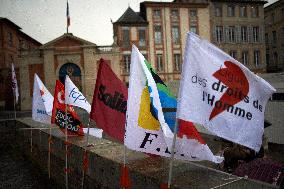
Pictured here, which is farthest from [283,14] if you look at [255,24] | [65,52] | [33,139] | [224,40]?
[33,139]

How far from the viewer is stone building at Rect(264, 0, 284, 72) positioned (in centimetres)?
4994

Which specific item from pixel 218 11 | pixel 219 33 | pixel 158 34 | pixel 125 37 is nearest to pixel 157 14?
pixel 158 34

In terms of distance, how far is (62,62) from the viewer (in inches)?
1412

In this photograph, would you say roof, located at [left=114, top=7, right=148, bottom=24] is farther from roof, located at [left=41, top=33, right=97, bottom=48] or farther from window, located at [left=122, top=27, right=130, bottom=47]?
roof, located at [left=41, top=33, right=97, bottom=48]

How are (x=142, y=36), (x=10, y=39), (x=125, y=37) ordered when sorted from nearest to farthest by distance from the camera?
(x=125, y=37), (x=142, y=36), (x=10, y=39)

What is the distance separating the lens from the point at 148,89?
4.61 metres

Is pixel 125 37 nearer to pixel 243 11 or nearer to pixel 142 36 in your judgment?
pixel 142 36

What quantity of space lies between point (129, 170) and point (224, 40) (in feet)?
141

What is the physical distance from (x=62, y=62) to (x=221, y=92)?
3406 centimetres

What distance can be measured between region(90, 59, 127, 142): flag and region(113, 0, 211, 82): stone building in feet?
112

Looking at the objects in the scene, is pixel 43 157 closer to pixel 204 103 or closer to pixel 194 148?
pixel 194 148

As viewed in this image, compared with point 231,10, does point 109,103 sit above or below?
below

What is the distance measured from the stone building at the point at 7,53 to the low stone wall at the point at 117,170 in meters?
29.9

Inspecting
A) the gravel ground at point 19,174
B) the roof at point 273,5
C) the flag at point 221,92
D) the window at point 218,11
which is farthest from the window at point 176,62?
the flag at point 221,92
